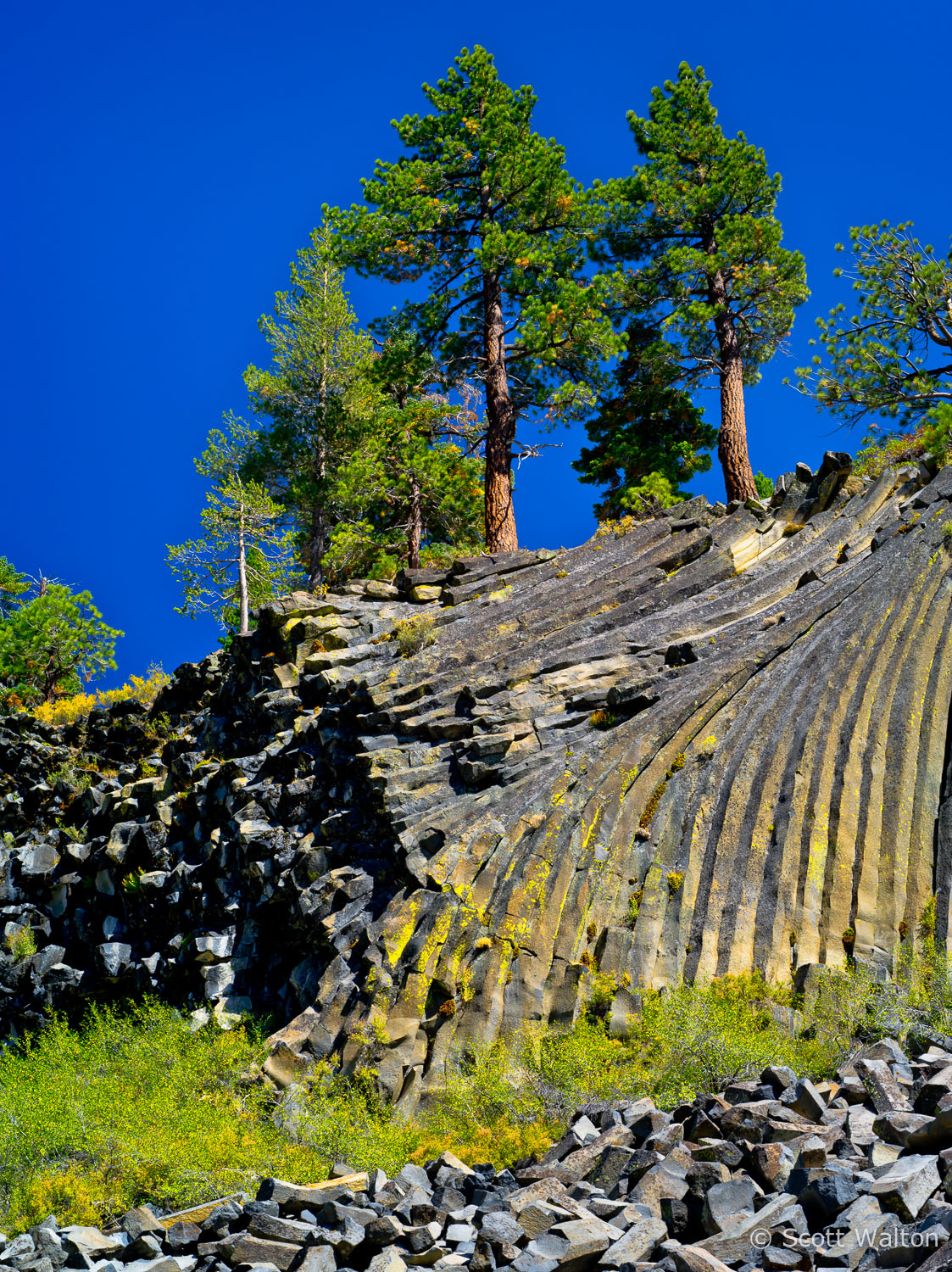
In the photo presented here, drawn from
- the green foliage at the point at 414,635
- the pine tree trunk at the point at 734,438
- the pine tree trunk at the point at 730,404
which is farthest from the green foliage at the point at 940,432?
the green foliage at the point at 414,635

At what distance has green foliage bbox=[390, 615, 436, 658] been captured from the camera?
1800cm

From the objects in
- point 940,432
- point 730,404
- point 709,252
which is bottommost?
point 940,432

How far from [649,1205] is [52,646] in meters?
37.2

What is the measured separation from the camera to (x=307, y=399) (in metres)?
34.7

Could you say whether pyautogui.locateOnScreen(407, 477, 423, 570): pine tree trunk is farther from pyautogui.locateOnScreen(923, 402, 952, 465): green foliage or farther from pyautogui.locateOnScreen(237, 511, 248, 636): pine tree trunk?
pyautogui.locateOnScreen(923, 402, 952, 465): green foliage

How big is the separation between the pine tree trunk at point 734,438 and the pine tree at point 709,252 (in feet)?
0.08

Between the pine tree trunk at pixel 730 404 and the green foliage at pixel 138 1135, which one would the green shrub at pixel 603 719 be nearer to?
the green foliage at pixel 138 1135

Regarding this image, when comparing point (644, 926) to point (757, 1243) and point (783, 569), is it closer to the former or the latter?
point (757, 1243)

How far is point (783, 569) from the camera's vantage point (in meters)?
19.0

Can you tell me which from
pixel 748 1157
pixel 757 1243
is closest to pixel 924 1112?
pixel 748 1157

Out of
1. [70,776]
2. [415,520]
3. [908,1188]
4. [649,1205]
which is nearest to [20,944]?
[70,776]

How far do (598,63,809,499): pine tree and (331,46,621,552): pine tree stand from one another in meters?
2.56

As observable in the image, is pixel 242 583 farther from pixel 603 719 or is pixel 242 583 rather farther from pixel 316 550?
pixel 603 719

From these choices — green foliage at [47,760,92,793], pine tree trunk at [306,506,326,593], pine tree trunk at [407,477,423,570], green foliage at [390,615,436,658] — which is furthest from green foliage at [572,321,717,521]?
green foliage at [47,760,92,793]
